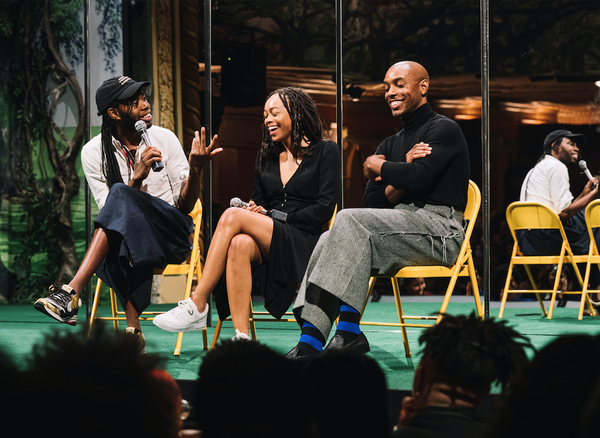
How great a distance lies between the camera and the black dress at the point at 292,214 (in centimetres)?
280

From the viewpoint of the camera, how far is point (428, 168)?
2.76 meters

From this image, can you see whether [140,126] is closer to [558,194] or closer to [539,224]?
[539,224]

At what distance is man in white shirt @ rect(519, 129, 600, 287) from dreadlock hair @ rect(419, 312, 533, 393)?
3986 mm

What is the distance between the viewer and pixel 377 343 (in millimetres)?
3537

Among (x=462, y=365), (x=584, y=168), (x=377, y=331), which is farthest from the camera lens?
(x=584, y=168)

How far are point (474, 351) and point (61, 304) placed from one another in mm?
1961

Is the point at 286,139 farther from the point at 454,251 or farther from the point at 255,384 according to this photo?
the point at 255,384

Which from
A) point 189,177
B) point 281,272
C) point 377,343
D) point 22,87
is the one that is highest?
point 22,87

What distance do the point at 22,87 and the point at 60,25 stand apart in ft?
2.22

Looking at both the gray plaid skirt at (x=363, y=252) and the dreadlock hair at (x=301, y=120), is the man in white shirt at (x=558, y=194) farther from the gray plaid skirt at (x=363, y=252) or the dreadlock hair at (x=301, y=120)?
the dreadlock hair at (x=301, y=120)

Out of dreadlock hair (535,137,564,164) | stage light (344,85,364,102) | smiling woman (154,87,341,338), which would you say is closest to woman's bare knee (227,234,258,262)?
smiling woman (154,87,341,338)

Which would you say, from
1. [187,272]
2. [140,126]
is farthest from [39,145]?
[187,272]

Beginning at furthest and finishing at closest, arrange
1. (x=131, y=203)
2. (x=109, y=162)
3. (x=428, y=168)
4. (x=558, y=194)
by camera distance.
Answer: (x=558, y=194)
(x=109, y=162)
(x=131, y=203)
(x=428, y=168)

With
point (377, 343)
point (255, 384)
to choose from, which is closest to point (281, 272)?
point (377, 343)
